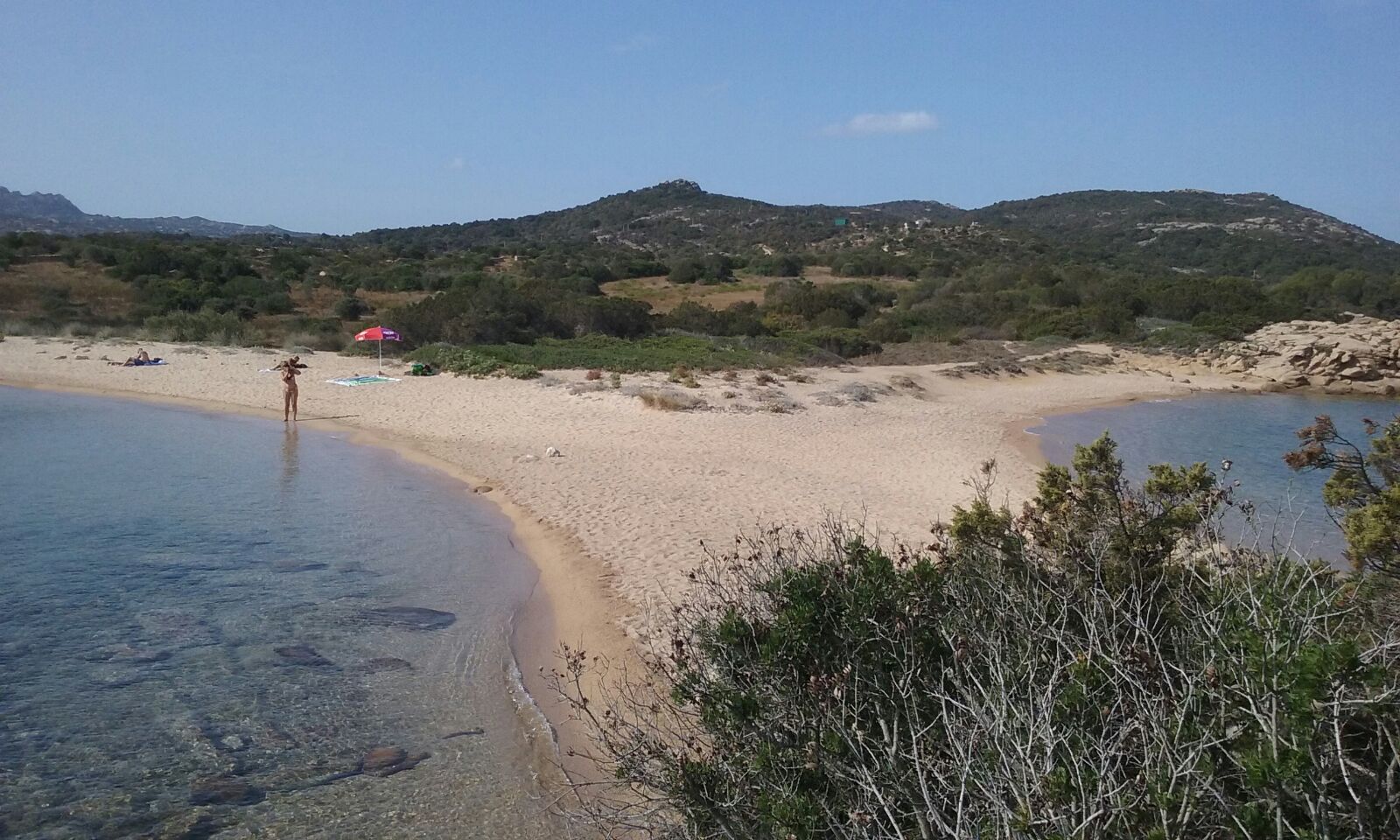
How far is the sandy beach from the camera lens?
974 centimetres

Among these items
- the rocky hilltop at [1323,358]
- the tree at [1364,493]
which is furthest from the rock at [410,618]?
the rocky hilltop at [1323,358]

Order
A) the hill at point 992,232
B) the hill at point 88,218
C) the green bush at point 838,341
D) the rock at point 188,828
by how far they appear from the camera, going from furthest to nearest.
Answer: the hill at point 88,218, the hill at point 992,232, the green bush at point 838,341, the rock at point 188,828

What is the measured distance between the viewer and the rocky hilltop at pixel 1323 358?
29.6 m

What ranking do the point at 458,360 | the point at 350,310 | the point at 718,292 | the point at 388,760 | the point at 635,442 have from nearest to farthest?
the point at 388,760 < the point at 635,442 < the point at 458,360 < the point at 350,310 < the point at 718,292

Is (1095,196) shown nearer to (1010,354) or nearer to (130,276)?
(1010,354)

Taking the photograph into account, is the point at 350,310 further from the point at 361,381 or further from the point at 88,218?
the point at 88,218

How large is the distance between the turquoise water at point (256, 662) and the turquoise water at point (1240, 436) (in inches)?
326

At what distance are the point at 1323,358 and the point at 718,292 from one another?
1005 inches

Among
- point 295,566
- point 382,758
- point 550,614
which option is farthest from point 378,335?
point 382,758

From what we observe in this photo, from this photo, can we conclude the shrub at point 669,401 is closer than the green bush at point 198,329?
Yes

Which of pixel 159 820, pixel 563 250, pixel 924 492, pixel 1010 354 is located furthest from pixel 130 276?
pixel 159 820

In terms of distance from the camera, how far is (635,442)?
637 inches

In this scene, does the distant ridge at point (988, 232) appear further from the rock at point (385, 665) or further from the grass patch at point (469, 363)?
the rock at point (385, 665)

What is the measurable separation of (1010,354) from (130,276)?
35.1 metres
